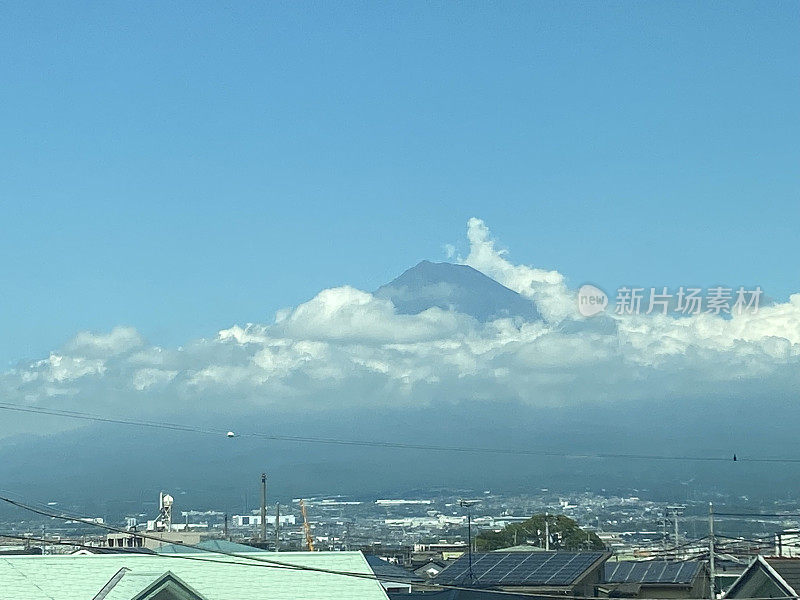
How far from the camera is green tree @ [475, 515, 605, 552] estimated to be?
99.1 m

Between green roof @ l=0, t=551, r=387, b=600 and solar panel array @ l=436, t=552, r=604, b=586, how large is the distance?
11619 mm

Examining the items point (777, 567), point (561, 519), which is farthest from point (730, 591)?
point (561, 519)

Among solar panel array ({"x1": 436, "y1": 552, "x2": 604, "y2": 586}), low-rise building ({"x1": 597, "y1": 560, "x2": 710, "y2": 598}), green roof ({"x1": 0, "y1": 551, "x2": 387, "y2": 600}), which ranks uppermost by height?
green roof ({"x1": 0, "y1": 551, "x2": 387, "y2": 600})

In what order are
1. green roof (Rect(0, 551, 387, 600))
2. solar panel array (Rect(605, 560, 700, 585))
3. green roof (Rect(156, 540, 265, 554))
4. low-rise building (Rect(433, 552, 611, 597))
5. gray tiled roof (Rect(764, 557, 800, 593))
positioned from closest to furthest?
1. green roof (Rect(0, 551, 387, 600))
2. green roof (Rect(156, 540, 265, 554))
3. gray tiled roof (Rect(764, 557, 800, 593))
4. low-rise building (Rect(433, 552, 611, 597))
5. solar panel array (Rect(605, 560, 700, 585))

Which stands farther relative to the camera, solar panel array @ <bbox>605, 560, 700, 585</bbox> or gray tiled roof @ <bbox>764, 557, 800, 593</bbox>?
solar panel array @ <bbox>605, 560, 700, 585</bbox>

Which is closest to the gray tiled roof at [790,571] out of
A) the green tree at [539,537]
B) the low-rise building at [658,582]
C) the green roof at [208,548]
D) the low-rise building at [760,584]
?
the low-rise building at [760,584]

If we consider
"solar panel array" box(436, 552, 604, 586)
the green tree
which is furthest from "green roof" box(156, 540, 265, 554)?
the green tree

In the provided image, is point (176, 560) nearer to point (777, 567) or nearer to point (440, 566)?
point (777, 567)

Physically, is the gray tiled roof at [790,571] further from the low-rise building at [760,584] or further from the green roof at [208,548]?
the green roof at [208,548]

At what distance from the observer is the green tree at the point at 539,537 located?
99.1 metres

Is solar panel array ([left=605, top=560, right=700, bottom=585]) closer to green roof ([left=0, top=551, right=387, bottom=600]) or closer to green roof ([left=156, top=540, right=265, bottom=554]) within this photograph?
green roof ([left=156, top=540, right=265, bottom=554])

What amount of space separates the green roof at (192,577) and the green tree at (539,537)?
6940 centimetres

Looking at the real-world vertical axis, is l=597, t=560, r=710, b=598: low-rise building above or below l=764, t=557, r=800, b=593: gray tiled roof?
below

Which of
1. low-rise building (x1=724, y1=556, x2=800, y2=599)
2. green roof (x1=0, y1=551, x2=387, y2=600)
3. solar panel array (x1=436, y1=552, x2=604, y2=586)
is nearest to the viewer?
green roof (x1=0, y1=551, x2=387, y2=600)
